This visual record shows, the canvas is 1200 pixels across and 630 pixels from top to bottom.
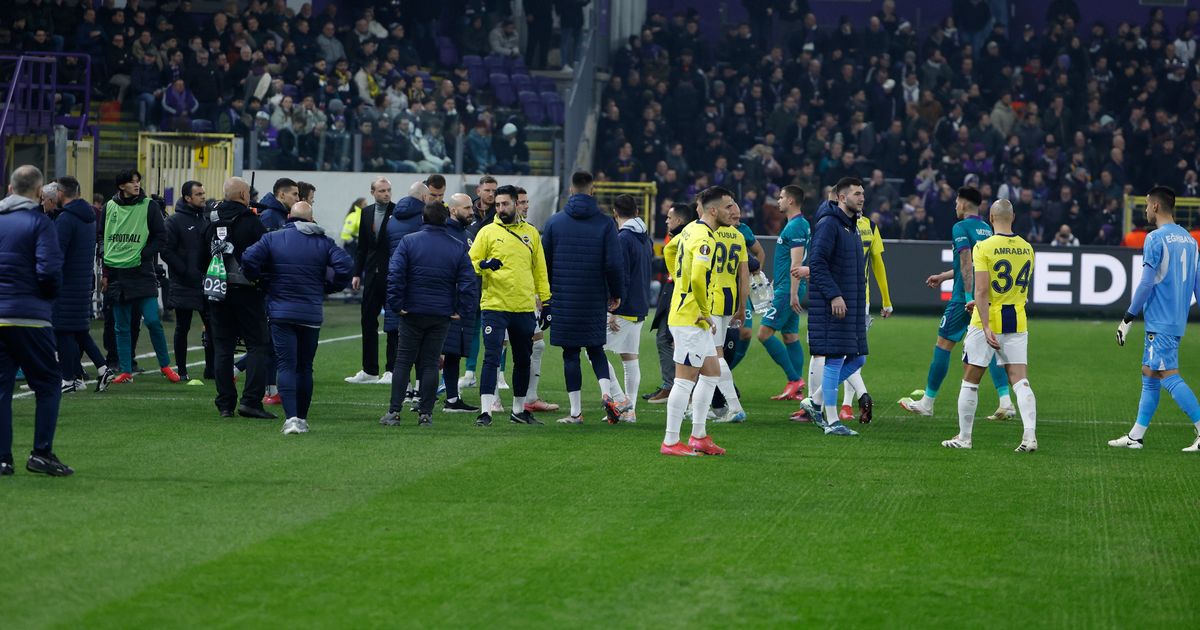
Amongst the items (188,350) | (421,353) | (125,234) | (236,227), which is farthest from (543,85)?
(421,353)

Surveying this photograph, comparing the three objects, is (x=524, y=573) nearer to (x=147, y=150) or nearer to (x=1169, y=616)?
(x=1169, y=616)

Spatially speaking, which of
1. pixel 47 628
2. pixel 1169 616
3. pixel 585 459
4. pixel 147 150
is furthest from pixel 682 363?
pixel 147 150

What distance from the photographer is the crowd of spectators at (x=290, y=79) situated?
28.6 m

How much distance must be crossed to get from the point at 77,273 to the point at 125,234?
4.67 feet

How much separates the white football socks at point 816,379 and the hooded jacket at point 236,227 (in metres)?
4.82

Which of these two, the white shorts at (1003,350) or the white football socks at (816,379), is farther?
the white football socks at (816,379)

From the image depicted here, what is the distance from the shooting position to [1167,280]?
37.4 feet

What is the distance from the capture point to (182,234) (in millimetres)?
14680

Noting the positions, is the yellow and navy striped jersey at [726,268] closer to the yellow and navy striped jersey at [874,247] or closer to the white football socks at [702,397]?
the white football socks at [702,397]

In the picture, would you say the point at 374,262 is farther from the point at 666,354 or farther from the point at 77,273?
the point at 666,354

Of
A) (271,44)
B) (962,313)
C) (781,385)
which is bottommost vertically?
(781,385)

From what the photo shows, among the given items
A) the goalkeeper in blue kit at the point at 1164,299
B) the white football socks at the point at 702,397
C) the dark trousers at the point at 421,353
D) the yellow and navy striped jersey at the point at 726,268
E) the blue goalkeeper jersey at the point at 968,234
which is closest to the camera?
the white football socks at the point at 702,397

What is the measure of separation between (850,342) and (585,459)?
2.75 m

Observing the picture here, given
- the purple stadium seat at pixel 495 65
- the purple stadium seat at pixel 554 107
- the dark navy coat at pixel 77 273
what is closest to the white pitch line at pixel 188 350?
the dark navy coat at pixel 77 273
